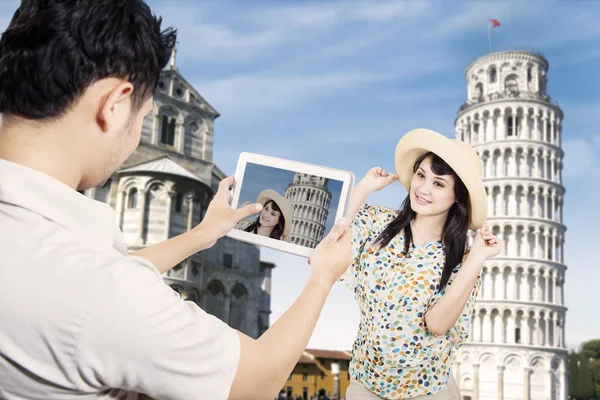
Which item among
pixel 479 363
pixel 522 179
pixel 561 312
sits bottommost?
pixel 479 363

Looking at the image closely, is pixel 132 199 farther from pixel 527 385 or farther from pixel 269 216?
pixel 527 385

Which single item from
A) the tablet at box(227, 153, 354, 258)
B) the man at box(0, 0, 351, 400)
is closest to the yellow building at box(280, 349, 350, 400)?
the tablet at box(227, 153, 354, 258)

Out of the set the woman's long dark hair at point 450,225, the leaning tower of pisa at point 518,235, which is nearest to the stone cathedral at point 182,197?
the woman's long dark hair at point 450,225

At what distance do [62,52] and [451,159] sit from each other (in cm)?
202

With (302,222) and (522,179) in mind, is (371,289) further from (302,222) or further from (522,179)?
(522,179)

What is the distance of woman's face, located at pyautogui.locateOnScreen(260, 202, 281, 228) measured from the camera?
253cm

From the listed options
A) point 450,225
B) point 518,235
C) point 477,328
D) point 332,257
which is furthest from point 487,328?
point 332,257

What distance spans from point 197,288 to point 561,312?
3627 cm

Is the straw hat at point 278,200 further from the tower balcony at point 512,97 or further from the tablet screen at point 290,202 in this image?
the tower balcony at point 512,97

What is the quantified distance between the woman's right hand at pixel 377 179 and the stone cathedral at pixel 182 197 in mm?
17523

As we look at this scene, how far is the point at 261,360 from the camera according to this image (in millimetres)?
1229

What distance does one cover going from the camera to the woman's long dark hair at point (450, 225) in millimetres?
2943

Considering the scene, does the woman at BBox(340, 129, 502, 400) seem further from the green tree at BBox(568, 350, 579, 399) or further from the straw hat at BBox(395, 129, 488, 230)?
the green tree at BBox(568, 350, 579, 399)

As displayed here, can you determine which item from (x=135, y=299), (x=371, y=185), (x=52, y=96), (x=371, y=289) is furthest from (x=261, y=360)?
(x=371, y=185)
